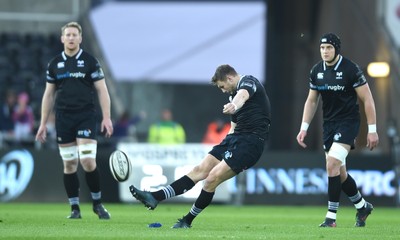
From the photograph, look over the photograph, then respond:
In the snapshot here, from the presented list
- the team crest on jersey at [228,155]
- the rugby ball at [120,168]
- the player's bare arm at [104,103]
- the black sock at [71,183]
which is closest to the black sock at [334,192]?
the team crest on jersey at [228,155]

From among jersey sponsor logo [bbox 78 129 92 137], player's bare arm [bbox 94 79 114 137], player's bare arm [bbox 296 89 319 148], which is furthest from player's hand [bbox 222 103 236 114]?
jersey sponsor logo [bbox 78 129 92 137]

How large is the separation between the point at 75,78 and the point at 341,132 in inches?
148

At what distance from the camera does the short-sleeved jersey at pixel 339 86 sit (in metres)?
14.2

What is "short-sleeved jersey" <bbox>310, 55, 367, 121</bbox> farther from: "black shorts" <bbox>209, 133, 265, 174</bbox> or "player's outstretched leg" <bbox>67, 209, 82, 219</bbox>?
"player's outstretched leg" <bbox>67, 209, 82, 219</bbox>

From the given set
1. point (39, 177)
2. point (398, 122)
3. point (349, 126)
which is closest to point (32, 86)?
point (39, 177)

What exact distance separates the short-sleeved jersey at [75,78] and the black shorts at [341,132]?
129 inches

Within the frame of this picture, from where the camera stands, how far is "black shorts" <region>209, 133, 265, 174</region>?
1322 cm

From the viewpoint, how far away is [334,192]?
46.6 ft

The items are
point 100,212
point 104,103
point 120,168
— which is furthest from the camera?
point 100,212

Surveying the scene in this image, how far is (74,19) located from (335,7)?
744 centimetres

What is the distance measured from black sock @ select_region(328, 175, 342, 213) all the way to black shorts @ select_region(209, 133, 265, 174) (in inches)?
50.7

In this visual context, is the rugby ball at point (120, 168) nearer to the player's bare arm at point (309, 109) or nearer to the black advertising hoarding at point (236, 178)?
the player's bare arm at point (309, 109)

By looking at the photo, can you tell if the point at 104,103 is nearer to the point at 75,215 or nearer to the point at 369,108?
the point at 75,215

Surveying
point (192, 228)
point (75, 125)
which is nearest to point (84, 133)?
point (75, 125)
